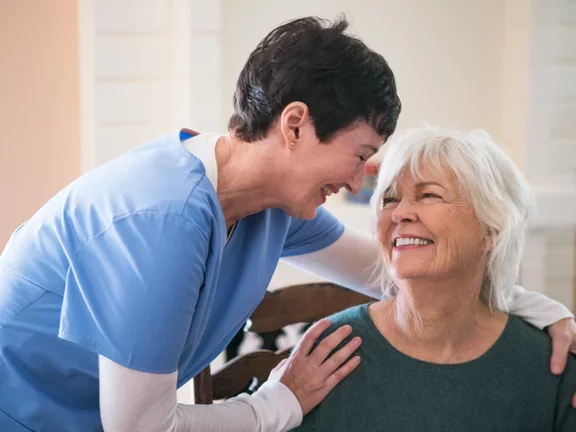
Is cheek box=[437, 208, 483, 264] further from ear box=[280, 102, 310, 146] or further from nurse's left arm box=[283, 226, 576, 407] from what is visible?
ear box=[280, 102, 310, 146]

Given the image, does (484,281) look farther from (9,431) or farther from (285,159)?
(9,431)

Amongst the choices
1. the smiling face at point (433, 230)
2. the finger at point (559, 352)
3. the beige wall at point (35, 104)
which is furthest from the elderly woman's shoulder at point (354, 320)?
the beige wall at point (35, 104)

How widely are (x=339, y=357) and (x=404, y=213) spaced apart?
11.3 inches

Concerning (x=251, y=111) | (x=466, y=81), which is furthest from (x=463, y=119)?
(x=251, y=111)

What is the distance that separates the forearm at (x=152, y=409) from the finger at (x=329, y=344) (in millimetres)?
215

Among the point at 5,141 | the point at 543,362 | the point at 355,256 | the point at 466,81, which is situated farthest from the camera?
the point at 466,81

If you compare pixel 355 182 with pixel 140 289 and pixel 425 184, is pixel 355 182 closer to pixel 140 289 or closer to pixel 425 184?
pixel 425 184

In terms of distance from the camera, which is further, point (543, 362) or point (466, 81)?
point (466, 81)

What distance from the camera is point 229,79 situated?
10.3ft

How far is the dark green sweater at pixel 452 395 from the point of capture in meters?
1.57

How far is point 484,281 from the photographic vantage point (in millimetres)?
1691

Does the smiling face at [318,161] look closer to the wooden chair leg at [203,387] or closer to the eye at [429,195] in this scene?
the eye at [429,195]

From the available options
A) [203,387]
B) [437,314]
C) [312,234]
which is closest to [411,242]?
[437,314]

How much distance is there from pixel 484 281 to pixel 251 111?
60 cm
